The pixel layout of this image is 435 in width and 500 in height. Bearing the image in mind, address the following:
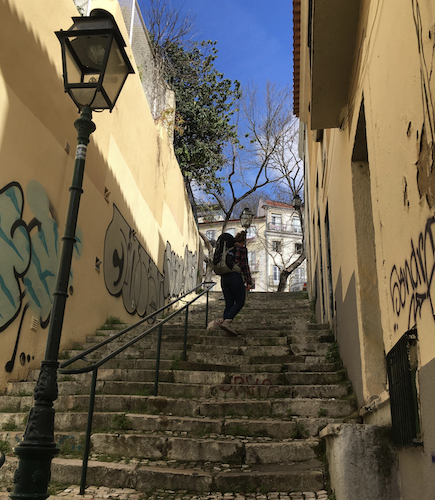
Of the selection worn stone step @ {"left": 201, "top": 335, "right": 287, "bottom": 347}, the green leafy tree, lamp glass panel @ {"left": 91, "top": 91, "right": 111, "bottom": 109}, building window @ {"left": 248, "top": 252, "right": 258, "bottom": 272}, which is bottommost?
worn stone step @ {"left": 201, "top": 335, "right": 287, "bottom": 347}

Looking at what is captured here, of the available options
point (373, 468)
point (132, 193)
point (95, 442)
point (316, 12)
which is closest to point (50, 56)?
point (132, 193)

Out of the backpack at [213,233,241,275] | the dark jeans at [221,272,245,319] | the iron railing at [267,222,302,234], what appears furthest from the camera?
the iron railing at [267,222,302,234]

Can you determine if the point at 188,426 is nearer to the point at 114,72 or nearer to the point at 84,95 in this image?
the point at 84,95

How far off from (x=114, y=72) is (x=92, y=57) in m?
0.19

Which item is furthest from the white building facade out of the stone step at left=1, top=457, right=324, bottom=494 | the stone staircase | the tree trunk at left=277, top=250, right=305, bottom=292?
the stone step at left=1, top=457, right=324, bottom=494

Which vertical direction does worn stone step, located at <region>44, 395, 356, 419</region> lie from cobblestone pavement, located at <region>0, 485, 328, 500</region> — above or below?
above

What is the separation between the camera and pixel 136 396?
4.86m

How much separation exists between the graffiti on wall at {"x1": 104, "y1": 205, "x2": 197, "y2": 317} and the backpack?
244 centimetres

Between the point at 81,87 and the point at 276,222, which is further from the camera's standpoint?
the point at 276,222

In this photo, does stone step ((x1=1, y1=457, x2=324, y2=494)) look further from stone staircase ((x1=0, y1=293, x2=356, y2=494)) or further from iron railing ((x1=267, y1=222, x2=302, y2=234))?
iron railing ((x1=267, y1=222, x2=302, y2=234))

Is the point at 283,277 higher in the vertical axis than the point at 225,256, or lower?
higher

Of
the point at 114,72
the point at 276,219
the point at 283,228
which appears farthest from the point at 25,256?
the point at 276,219

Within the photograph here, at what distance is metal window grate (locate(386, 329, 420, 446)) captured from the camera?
8.17ft

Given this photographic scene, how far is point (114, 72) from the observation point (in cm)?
363
